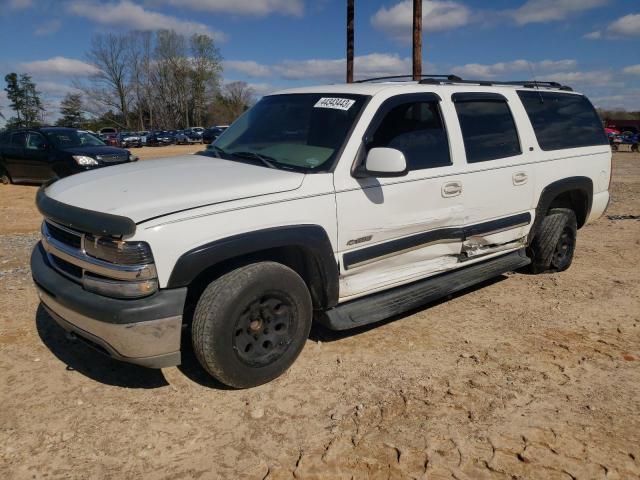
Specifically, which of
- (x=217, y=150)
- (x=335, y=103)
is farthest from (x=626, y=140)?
(x=217, y=150)

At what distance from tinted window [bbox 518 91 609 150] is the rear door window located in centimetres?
37

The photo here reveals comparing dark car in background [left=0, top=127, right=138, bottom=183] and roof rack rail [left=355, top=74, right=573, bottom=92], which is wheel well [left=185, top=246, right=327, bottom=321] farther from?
dark car in background [left=0, top=127, right=138, bottom=183]

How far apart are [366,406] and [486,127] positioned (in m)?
2.67

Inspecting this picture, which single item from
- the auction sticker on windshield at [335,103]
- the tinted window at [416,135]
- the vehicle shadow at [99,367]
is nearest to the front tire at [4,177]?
the vehicle shadow at [99,367]

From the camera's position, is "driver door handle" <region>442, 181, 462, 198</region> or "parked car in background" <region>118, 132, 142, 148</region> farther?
"parked car in background" <region>118, 132, 142, 148</region>

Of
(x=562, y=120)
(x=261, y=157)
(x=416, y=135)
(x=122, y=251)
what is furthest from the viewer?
(x=562, y=120)

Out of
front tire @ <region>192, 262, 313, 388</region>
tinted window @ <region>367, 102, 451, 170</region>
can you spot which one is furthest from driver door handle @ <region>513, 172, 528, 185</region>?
front tire @ <region>192, 262, 313, 388</region>

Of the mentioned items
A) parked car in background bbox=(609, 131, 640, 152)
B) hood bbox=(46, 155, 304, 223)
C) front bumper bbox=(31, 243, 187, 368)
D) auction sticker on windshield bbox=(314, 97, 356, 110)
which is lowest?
parked car in background bbox=(609, 131, 640, 152)

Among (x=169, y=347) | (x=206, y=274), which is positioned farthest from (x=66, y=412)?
(x=206, y=274)

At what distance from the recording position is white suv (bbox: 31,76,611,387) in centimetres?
282

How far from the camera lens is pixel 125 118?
249ft

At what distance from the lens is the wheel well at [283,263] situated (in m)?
3.19

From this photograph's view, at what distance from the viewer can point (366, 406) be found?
316cm

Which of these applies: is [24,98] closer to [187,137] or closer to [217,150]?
[187,137]
